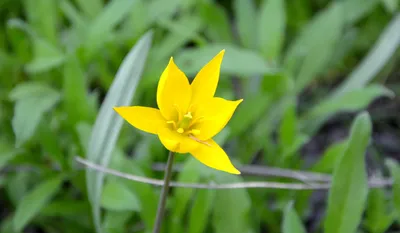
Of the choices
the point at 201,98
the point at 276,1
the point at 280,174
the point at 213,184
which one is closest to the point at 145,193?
the point at 213,184

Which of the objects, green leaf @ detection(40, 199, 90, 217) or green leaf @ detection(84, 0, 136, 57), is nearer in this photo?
green leaf @ detection(40, 199, 90, 217)

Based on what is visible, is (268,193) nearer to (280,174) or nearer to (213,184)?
(280,174)

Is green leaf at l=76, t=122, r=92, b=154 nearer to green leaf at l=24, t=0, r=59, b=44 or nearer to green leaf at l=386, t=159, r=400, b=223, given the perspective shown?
green leaf at l=24, t=0, r=59, b=44

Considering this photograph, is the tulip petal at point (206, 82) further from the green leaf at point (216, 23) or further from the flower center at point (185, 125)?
the green leaf at point (216, 23)

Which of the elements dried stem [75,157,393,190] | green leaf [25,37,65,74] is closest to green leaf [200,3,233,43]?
green leaf [25,37,65,74]

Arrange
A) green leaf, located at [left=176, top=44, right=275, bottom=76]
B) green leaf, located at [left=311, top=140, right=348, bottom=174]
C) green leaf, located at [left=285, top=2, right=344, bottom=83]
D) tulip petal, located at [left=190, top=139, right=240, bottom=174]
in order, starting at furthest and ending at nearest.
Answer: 1. green leaf, located at [left=285, top=2, right=344, bottom=83]
2. green leaf, located at [left=176, top=44, right=275, bottom=76]
3. green leaf, located at [left=311, top=140, right=348, bottom=174]
4. tulip petal, located at [left=190, top=139, right=240, bottom=174]

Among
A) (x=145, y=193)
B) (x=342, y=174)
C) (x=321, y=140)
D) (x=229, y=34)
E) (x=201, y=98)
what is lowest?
(x=321, y=140)
